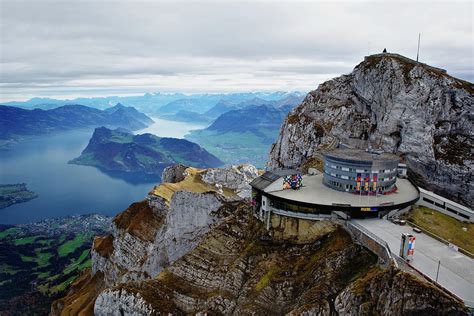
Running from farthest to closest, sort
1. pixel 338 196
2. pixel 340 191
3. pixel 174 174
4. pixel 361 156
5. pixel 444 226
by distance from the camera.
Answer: pixel 174 174 → pixel 361 156 → pixel 340 191 → pixel 338 196 → pixel 444 226

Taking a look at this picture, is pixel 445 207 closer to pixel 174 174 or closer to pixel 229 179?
pixel 229 179

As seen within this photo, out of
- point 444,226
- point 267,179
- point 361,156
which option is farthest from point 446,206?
point 267,179

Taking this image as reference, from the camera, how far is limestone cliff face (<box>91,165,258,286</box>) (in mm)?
79375

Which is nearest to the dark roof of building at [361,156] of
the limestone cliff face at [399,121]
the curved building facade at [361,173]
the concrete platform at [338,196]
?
the curved building facade at [361,173]

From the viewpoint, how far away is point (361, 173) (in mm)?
65125

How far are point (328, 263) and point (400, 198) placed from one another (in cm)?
2308

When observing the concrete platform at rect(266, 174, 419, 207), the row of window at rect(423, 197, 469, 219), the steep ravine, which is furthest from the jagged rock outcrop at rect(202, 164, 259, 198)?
the row of window at rect(423, 197, 469, 219)

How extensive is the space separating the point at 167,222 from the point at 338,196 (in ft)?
135

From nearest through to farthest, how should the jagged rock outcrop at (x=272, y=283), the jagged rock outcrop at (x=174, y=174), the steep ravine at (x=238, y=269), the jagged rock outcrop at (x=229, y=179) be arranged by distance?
the jagged rock outcrop at (x=272, y=283) < the steep ravine at (x=238, y=269) < the jagged rock outcrop at (x=229, y=179) < the jagged rock outcrop at (x=174, y=174)

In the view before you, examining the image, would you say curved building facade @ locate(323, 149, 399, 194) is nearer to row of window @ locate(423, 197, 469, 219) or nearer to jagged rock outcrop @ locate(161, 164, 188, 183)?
row of window @ locate(423, 197, 469, 219)

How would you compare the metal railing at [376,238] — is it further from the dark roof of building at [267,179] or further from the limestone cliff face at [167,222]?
the limestone cliff face at [167,222]

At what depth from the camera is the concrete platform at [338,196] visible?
59.9 metres

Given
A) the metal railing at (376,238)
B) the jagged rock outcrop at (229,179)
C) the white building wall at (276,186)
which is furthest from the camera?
the jagged rock outcrop at (229,179)

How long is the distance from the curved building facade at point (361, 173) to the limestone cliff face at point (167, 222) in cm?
2270
